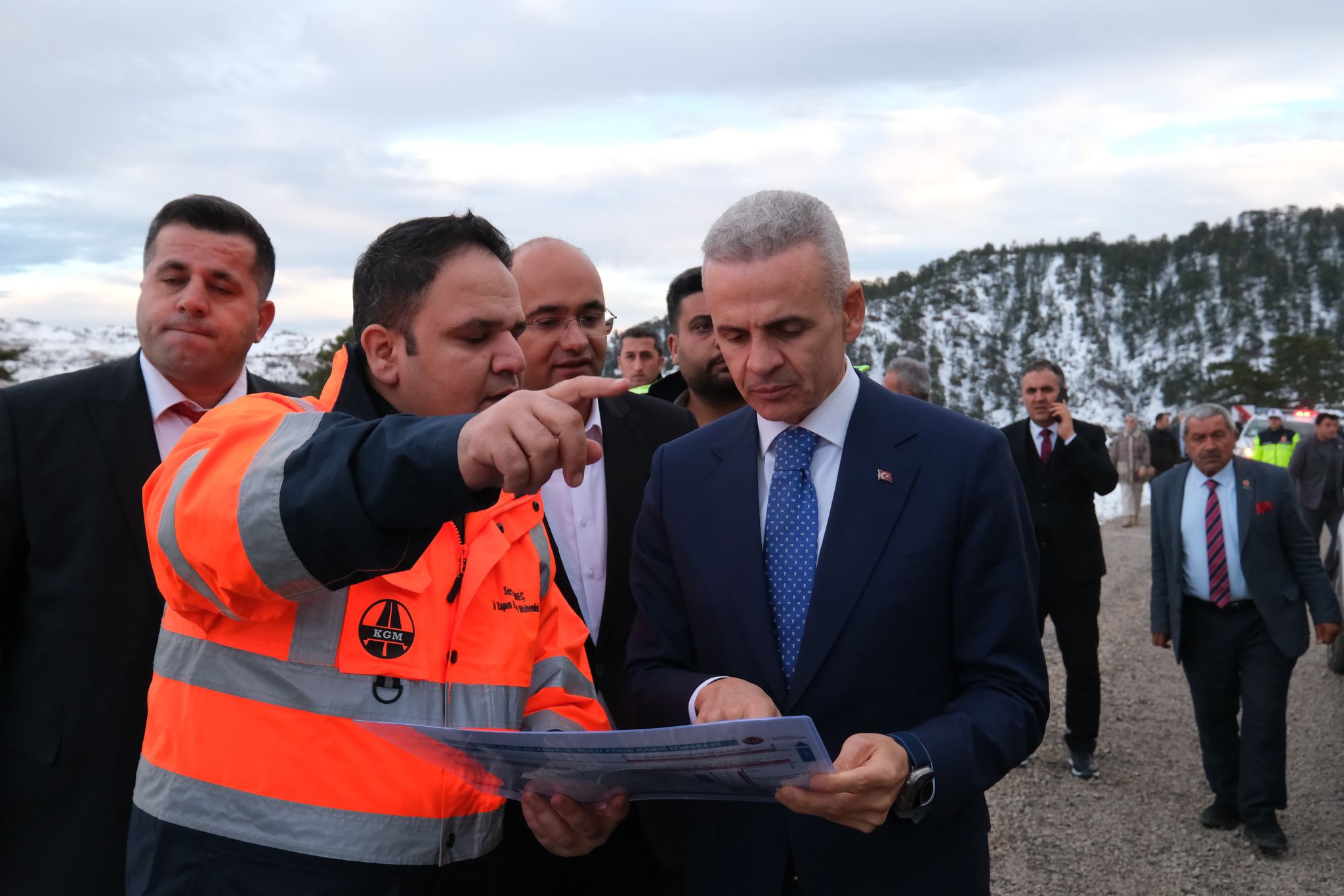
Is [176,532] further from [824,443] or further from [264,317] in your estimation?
[264,317]

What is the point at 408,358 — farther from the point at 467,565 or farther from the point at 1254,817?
the point at 1254,817

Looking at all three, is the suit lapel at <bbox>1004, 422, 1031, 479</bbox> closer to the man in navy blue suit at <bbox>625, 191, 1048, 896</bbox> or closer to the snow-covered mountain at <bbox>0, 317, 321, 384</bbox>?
the man in navy blue suit at <bbox>625, 191, 1048, 896</bbox>

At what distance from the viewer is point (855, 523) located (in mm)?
2225

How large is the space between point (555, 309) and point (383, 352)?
132cm

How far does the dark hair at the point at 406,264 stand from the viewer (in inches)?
83.4

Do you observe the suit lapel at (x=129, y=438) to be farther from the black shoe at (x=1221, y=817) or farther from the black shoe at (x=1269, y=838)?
the black shoe at (x=1221, y=817)

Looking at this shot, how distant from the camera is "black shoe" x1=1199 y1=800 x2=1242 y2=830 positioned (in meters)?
6.31

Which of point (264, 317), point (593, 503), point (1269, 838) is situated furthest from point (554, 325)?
point (1269, 838)

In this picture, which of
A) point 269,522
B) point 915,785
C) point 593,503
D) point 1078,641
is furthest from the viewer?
point 1078,641

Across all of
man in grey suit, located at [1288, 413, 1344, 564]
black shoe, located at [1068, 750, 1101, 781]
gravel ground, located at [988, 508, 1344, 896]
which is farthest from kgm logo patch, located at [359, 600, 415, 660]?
man in grey suit, located at [1288, 413, 1344, 564]

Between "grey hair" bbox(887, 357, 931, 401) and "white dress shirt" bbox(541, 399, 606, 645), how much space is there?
4.29m

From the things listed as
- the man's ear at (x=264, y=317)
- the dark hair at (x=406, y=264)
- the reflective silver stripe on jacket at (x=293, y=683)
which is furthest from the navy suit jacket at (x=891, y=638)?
the man's ear at (x=264, y=317)

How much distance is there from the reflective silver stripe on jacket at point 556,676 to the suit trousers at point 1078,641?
545 cm

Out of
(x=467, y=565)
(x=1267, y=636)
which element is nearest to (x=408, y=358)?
(x=467, y=565)
